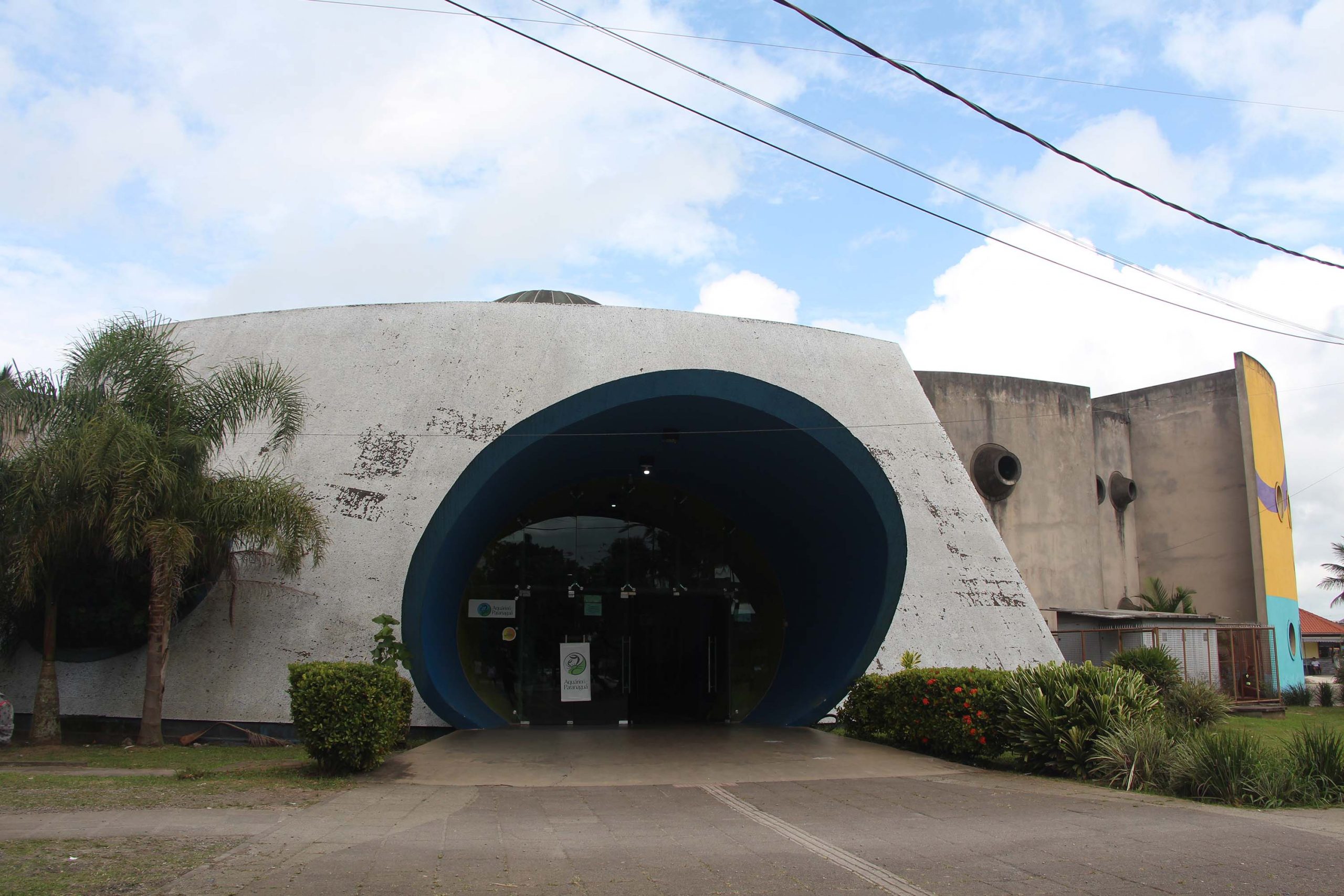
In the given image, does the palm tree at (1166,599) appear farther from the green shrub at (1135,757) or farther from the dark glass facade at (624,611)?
the green shrub at (1135,757)

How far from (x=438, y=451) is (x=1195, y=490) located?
889 inches

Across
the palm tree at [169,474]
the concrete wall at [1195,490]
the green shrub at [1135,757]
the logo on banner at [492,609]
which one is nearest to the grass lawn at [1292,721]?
the concrete wall at [1195,490]

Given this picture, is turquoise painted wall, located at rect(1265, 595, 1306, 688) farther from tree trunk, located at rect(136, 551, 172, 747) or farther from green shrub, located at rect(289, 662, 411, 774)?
tree trunk, located at rect(136, 551, 172, 747)

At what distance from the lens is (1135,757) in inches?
390

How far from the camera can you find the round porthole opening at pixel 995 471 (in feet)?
83.4

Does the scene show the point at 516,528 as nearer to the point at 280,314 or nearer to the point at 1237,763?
the point at 280,314

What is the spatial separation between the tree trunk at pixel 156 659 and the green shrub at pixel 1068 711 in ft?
33.2

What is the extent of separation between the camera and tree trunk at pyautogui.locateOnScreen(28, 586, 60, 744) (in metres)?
12.4

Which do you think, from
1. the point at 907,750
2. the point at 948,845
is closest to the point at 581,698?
the point at 907,750

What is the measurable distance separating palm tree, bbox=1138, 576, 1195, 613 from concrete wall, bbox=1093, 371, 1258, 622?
651mm

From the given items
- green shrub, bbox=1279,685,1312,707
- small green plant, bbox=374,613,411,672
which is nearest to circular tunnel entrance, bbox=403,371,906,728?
small green plant, bbox=374,613,411,672

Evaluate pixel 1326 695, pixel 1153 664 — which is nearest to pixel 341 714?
pixel 1153 664

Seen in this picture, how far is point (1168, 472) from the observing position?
93.7 ft

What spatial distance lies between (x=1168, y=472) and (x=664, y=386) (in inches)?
851
